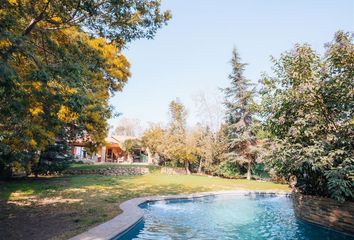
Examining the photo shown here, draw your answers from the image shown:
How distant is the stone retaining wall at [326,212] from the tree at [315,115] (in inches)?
17.2

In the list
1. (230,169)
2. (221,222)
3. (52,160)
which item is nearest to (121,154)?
(230,169)

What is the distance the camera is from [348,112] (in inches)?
333

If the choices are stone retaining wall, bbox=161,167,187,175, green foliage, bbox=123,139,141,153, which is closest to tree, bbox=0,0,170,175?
stone retaining wall, bbox=161,167,187,175

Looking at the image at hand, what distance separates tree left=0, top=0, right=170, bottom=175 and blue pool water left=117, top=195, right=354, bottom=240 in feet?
15.3

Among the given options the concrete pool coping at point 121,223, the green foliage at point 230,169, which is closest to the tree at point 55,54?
the concrete pool coping at point 121,223

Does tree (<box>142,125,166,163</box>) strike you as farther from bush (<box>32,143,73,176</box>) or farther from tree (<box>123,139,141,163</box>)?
bush (<box>32,143,73,176</box>)

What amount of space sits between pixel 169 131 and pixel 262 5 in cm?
2859

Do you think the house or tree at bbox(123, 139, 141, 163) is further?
the house

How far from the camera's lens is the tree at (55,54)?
690 centimetres

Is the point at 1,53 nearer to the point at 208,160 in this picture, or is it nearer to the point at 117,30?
the point at 117,30

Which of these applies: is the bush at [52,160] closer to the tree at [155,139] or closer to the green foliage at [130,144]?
the tree at [155,139]

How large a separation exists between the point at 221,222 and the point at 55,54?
8784mm

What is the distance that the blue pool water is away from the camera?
895cm

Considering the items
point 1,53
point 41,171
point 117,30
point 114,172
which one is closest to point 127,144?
point 114,172
